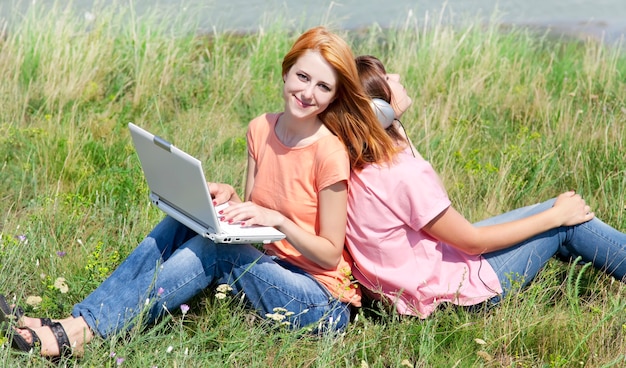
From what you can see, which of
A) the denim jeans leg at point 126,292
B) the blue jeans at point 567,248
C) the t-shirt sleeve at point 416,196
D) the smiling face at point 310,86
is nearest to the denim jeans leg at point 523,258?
the blue jeans at point 567,248

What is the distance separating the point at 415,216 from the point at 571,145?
1.92 m

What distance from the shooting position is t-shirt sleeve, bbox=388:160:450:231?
3.17m

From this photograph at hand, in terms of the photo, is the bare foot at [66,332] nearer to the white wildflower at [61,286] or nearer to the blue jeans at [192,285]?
the blue jeans at [192,285]

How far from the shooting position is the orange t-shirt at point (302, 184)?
3225 millimetres

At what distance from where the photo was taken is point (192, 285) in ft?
10.6

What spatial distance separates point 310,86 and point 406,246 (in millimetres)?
678

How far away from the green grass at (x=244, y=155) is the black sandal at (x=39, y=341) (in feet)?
0.14

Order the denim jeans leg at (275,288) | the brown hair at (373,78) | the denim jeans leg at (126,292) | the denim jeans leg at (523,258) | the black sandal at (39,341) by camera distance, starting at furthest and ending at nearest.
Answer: the denim jeans leg at (523,258), the brown hair at (373,78), the denim jeans leg at (275,288), the denim jeans leg at (126,292), the black sandal at (39,341)

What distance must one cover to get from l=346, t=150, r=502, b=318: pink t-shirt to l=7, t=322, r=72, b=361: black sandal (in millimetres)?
1064

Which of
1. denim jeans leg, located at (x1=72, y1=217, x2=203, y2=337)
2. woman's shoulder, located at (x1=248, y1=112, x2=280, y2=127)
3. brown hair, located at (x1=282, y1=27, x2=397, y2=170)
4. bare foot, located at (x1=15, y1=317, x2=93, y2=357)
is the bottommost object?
bare foot, located at (x1=15, y1=317, x2=93, y2=357)

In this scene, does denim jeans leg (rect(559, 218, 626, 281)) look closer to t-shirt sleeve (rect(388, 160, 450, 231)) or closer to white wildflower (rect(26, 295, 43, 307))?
t-shirt sleeve (rect(388, 160, 450, 231))

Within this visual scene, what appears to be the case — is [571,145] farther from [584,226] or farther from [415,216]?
[415,216]

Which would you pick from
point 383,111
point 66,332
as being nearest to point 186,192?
point 66,332

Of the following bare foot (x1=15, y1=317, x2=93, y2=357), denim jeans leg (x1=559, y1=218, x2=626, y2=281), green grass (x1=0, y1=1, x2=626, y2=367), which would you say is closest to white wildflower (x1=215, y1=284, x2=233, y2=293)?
green grass (x1=0, y1=1, x2=626, y2=367)
